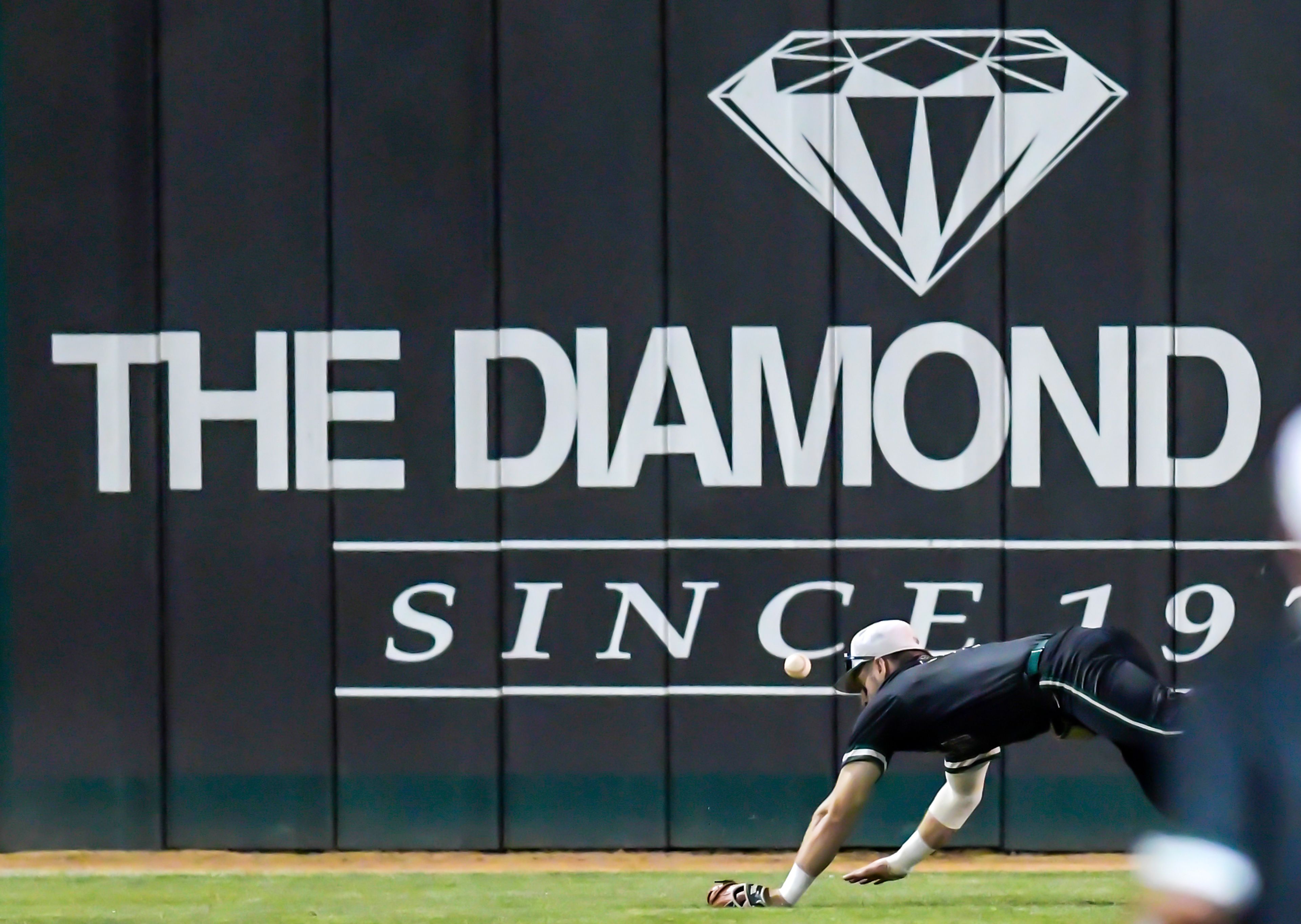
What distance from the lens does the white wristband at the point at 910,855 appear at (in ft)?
22.3

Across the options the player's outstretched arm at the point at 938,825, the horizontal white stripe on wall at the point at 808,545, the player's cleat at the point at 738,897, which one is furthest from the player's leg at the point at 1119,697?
the horizontal white stripe on wall at the point at 808,545

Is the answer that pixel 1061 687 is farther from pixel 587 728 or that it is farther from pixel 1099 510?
pixel 587 728

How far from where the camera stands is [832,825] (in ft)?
20.1

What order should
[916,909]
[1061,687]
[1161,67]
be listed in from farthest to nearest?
[1161,67] < [916,909] < [1061,687]

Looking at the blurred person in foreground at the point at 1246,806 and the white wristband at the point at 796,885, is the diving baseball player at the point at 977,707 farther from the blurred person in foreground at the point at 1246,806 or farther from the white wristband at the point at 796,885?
the blurred person in foreground at the point at 1246,806

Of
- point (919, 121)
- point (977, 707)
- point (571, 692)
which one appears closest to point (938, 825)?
point (977, 707)

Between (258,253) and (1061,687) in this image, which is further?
(258,253)

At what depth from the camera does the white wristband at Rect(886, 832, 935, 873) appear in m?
6.79

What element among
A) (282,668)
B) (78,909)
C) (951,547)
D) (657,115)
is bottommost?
(78,909)

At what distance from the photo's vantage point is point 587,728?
26.7ft

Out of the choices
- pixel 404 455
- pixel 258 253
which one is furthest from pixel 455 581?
pixel 258 253

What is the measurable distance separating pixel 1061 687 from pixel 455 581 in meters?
2.92

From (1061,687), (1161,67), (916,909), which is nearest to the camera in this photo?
(1061,687)

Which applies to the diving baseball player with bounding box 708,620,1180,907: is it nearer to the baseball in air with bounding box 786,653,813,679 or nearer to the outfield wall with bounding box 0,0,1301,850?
the baseball in air with bounding box 786,653,813,679
